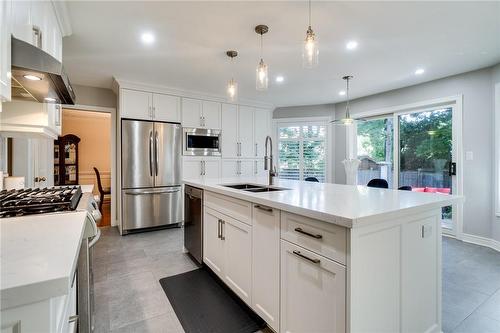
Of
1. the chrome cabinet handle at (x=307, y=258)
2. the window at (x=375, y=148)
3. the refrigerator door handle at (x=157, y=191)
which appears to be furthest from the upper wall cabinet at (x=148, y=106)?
the window at (x=375, y=148)

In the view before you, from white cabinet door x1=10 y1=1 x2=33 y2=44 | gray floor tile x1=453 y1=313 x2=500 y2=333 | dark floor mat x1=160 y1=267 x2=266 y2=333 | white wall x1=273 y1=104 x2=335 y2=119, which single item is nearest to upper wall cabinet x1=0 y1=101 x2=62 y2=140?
white cabinet door x1=10 y1=1 x2=33 y2=44

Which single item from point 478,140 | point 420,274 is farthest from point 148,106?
point 478,140

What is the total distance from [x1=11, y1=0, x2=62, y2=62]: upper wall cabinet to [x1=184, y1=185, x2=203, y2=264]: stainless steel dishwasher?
1.73 metres

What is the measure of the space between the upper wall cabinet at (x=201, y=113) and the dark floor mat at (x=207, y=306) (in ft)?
9.30

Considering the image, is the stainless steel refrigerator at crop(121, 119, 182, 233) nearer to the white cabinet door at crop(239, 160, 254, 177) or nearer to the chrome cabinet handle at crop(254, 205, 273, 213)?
the white cabinet door at crop(239, 160, 254, 177)

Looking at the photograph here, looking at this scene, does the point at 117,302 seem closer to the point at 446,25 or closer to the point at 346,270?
the point at 346,270

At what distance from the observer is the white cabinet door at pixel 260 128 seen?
536cm

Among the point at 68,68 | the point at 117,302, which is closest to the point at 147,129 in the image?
the point at 68,68

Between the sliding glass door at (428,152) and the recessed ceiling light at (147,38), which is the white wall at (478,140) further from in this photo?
the recessed ceiling light at (147,38)

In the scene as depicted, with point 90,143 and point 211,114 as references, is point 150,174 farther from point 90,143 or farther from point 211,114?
point 90,143

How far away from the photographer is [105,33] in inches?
98.8

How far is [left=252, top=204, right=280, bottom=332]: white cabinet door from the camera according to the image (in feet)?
5.01

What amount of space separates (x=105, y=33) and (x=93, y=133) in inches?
205

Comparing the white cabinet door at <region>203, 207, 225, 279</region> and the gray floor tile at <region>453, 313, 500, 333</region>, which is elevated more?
the white cabinet door at <region>203, 207, 225, 279</region>
